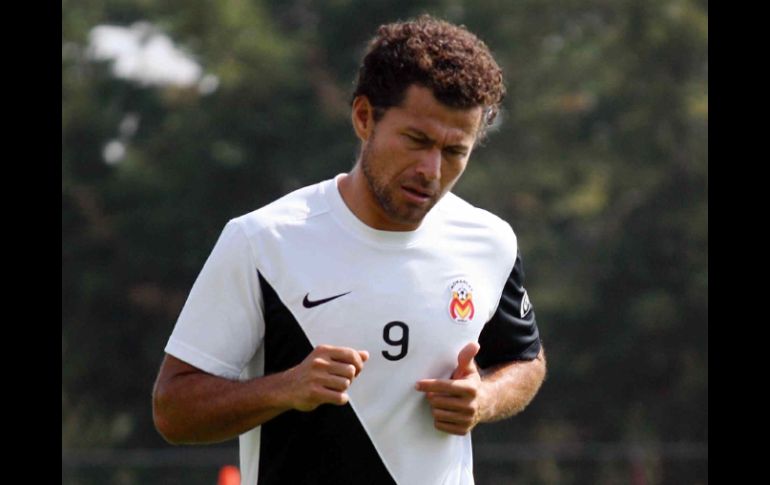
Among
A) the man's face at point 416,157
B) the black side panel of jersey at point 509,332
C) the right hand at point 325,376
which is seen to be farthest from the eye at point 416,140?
the right hand at point 325,376

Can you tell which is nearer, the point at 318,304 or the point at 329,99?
the point at 318,304

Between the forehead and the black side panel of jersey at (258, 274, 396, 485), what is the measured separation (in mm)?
650

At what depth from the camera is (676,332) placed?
85.6 ft

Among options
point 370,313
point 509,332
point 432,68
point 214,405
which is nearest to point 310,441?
point 214,405

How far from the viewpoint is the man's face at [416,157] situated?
441cm

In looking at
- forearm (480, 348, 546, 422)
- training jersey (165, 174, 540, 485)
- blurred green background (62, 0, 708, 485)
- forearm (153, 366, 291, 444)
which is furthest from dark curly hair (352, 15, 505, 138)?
blurred green background (62, 0, 708, 485)

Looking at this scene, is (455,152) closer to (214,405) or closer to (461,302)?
(461,302)

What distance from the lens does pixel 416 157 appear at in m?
4.41

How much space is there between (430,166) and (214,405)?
37.2 inches

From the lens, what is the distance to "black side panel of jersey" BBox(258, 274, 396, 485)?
14.1 feet

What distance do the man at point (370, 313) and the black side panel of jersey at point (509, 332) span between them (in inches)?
3.5
